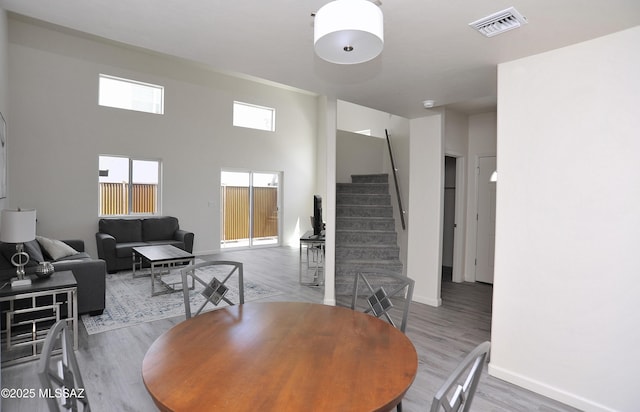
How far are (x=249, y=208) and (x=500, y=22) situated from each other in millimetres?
7176

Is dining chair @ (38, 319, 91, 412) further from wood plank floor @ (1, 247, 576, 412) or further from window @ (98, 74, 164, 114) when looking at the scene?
window @ (98, 74, 164, 114)

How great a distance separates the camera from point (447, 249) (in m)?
6.43

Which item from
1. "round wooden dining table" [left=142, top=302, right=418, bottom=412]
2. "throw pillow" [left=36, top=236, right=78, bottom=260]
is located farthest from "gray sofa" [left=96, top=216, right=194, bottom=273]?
"round wooden dining table" [left=142, top=302, right=418, bottom=412]

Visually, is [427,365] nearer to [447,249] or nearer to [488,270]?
[488,270]

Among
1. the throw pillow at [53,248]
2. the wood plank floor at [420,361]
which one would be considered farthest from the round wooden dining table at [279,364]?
the throw pillow at [53,248]

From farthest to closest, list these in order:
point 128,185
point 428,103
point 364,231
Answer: point 128,185, point 364,231, point 428,103

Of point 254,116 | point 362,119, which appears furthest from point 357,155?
point 254,116

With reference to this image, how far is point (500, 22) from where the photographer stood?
6.56 feet

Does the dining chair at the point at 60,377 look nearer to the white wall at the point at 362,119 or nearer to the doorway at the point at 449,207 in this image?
the white wall at the point at 362,119

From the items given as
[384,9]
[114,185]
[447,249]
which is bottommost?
[447,249]

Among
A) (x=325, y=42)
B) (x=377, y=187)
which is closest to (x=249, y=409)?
(x=325, y=42)

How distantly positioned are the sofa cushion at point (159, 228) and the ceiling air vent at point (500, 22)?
6219 millimetres

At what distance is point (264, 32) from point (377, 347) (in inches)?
76.6

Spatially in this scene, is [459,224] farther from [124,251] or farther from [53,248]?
[53,248]
